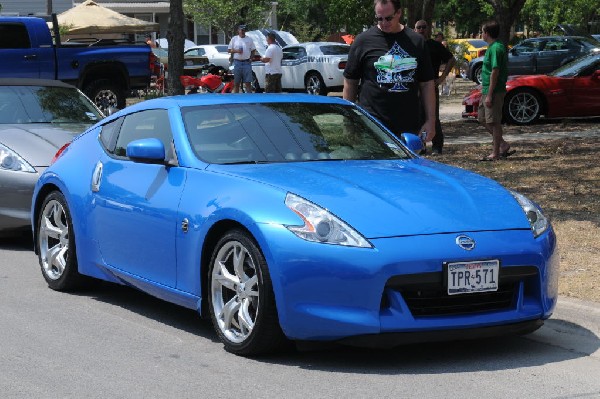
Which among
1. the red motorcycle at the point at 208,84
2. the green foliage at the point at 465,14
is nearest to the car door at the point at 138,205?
the red motorcycle at the point at 208,84

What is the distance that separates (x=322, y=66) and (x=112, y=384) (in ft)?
90.8

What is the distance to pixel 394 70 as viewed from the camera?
367 inches

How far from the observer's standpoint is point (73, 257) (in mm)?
7879

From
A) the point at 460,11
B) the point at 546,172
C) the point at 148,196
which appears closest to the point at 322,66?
the point at 546,172

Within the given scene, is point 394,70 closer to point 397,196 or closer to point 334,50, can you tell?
point 397,196


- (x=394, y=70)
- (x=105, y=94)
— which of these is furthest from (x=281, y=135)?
(x=105, y=94)

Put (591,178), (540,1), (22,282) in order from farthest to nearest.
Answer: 1. (540,1)
2. (591,178)
3. (22,282)

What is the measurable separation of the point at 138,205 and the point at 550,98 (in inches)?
574

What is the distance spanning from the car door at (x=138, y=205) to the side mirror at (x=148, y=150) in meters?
0.08

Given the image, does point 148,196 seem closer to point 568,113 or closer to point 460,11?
point 568,113

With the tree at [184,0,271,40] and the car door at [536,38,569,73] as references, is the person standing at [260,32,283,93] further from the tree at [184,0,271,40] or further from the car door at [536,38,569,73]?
the tree at [184,0,271,40]

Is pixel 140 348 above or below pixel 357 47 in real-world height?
below

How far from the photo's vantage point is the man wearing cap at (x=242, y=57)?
88.4ft

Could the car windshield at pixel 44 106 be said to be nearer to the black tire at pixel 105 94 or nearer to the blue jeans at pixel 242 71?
the black tire at pixel 105 94
